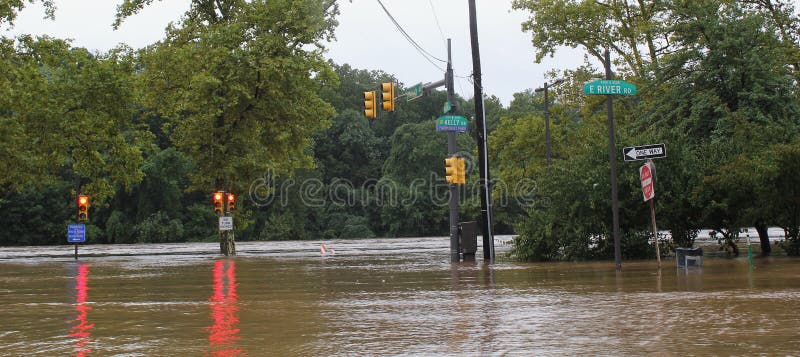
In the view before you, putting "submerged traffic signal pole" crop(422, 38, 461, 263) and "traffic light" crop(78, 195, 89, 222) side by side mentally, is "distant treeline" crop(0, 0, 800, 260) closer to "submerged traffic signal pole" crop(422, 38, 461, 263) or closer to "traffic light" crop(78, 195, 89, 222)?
"traffic light" crop(78, 195, 89, 222)

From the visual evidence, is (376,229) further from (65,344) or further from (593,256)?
(65,344)

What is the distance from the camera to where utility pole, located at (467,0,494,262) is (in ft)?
90.0

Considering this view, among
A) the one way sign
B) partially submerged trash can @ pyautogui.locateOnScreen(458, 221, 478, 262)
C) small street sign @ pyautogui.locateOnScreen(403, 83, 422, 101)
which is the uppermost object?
small street sign @ pyautogui.locateOnScreen(403, 83, 422, 101)

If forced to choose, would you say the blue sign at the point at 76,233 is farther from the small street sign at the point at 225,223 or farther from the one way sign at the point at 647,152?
the one way sign at the point at 647,152

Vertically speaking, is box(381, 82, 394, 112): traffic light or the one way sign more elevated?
box(381, 82, 394, 112): traffic light

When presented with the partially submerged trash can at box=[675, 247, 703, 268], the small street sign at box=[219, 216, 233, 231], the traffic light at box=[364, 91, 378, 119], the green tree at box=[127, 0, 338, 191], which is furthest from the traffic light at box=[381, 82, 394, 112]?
the small street sign at box=[219, 216, 233, 231]

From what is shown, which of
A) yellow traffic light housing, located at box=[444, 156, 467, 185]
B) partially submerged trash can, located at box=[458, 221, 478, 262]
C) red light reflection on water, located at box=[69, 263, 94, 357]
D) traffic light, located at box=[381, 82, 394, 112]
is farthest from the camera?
partially submerged trash can, located at box=[458, 221, 478, 262]

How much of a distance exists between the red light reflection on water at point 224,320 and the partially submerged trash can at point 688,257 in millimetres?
10558

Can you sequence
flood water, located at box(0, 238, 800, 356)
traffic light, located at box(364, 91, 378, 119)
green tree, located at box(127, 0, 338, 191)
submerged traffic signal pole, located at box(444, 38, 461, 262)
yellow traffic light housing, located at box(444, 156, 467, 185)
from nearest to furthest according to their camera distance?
flood water, located at box(0, 238, 800, 356), traffic light, located at box(364, 91, 378, 119), yellow traffic light housing, located at box(444, 156, 467, 185), submerged traffic signal pole, located at box(444, 38, 461, 262), green tree, located at box(127, 0, 338, 191)

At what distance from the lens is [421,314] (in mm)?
12117

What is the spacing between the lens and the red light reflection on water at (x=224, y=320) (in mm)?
9148

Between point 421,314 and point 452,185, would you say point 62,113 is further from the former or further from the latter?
point 421,314

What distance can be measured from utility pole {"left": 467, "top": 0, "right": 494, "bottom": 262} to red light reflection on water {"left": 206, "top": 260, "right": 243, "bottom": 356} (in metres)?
9.86

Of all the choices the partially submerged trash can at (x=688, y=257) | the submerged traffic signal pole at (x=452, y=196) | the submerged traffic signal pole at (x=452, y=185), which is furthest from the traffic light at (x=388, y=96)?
the partially submerged trash can at (x=688, y=257)
